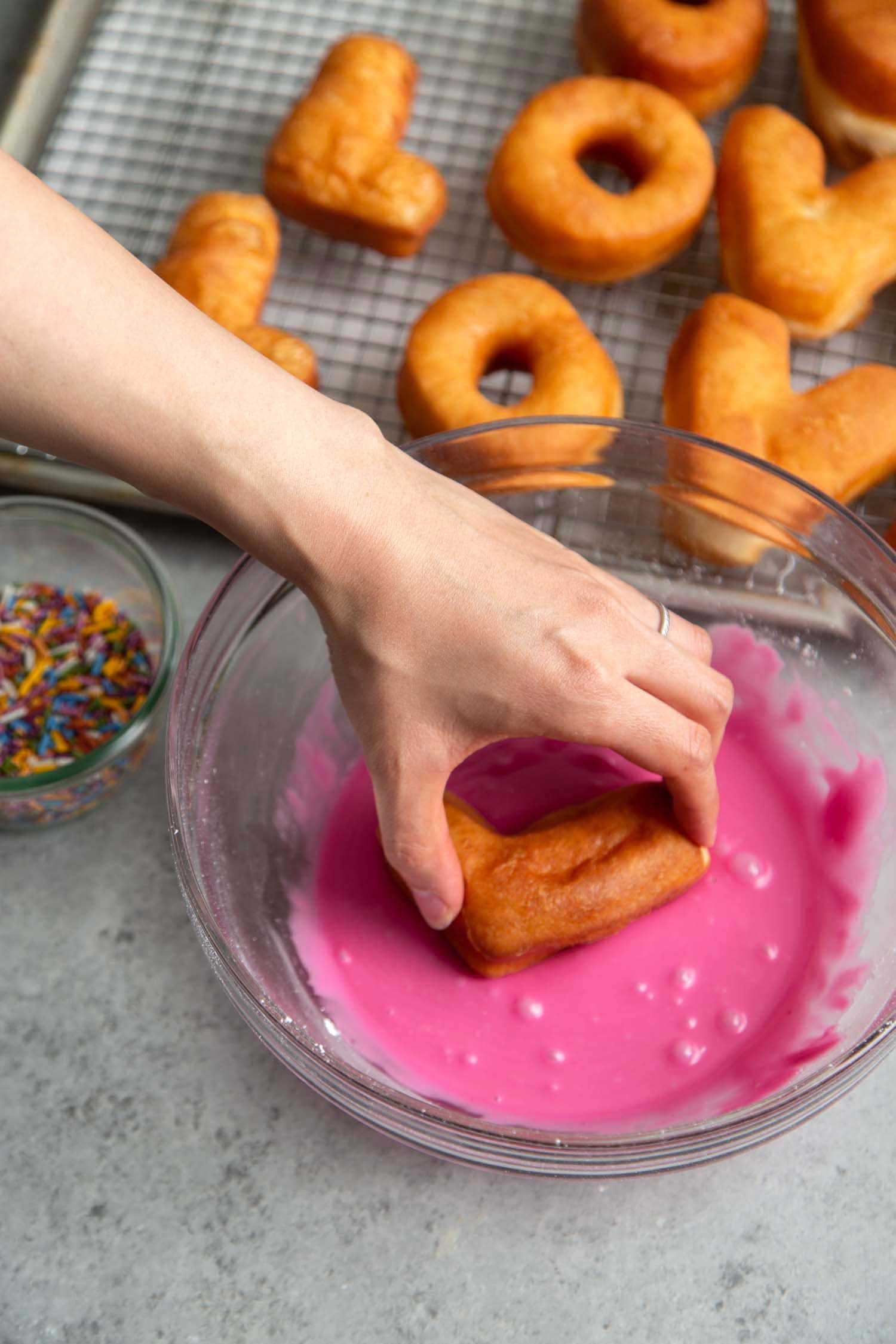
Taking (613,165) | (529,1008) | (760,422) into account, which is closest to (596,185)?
(613,165)

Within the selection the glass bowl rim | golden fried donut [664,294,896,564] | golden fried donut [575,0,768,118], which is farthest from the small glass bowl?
golden fried donut [575,0,768,118]

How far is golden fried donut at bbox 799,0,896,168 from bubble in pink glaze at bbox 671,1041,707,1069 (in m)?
0.98

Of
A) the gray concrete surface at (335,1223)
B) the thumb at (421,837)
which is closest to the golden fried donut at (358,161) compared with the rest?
the thumb at (421,837)

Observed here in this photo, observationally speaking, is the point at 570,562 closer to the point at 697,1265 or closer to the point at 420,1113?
the point at 420,1113

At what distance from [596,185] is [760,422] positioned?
1.18ft

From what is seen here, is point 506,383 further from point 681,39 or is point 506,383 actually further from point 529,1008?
point 529,1008

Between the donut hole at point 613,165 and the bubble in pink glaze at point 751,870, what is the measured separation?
751 millimetres

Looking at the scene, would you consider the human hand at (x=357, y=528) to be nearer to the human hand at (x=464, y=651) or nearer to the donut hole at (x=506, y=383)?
the human hand at (x=464, y=651)

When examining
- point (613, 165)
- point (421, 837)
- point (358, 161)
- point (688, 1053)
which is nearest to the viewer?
point (421, 837)

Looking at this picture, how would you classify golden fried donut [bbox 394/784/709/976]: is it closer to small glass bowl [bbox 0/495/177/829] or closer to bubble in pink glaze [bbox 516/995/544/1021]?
bubble in pink glaze [bbox 516/995/544/1021]

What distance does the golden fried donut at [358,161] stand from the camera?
1288 millimetres

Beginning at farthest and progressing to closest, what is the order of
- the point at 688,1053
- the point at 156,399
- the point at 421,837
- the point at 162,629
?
the point at 162,629
the point at 688,1053
the point at 421,837
the point at 156,399

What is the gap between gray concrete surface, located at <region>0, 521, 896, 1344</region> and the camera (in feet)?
3.16

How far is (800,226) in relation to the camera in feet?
4.10
